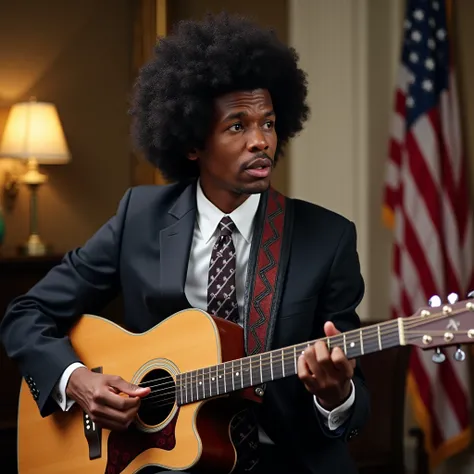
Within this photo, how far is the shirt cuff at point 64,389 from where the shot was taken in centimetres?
233

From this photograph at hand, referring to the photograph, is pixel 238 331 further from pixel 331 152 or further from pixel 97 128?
pixel 97 128

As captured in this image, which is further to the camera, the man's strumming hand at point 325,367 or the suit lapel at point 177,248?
the suit lapel at point 177,248

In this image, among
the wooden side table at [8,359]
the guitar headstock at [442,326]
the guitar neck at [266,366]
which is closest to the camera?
the guitar headstock at [442,326]

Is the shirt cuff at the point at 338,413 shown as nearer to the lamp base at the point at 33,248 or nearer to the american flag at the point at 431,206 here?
the american flag at the point at 431,206

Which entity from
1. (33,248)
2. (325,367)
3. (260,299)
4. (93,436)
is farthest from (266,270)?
(33,248)

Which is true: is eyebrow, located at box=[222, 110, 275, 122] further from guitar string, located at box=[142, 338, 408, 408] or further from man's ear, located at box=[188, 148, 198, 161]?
guitar string, located at box=[142, 338, 408, 408]

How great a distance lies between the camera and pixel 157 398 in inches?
86.4

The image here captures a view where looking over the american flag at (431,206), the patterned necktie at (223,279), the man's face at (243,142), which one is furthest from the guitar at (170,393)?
the american flag at (431,206)

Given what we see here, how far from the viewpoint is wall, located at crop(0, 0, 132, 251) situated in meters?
4.23

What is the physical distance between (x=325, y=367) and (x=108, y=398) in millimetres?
583

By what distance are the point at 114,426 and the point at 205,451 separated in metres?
0.27

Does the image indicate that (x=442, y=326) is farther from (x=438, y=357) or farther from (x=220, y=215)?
(x=220, y=215)

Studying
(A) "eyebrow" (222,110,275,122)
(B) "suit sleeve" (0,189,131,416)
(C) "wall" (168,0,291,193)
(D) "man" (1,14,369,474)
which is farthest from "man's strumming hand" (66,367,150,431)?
(C) "wall" (168,0,291,193)

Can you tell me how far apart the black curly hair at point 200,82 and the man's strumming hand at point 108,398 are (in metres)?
0.61
